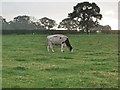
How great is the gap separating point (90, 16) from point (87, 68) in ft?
243

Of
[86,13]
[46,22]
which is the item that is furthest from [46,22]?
[86,13]

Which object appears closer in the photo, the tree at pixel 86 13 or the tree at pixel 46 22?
the tree at pixel 86 13

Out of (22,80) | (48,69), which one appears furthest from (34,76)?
(48,69)

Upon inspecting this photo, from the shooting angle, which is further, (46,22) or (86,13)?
(46,22)

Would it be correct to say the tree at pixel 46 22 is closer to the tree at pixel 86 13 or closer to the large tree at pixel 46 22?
the large tree at pixel 46 22

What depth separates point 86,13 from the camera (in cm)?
8738

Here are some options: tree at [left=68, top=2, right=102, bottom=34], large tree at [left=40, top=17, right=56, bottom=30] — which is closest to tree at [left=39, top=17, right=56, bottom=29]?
large tree at [left=40, top=17, right=56, bottom=30]

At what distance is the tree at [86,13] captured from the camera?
3430 inches

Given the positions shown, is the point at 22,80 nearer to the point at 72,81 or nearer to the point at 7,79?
the point at 7,79

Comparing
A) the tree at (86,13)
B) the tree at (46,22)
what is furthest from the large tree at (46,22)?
the tree at (86,13)

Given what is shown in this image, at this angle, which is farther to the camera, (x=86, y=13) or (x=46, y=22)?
(x=46, y=22)

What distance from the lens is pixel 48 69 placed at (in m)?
14.8

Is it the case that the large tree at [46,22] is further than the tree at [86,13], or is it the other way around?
the large tree at [46,22]

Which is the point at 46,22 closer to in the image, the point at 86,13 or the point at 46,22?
the point at 46,22
